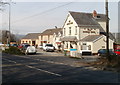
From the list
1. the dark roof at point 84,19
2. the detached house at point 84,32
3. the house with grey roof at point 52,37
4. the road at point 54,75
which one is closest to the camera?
the road at point 54,75

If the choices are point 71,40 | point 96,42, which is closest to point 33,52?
point 71,40

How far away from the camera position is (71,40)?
4306cm

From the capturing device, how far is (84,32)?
43.2 meters

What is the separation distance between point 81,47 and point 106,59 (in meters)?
22.4

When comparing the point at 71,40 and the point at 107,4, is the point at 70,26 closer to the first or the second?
the point at 71,40

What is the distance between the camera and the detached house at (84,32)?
39.4 metres

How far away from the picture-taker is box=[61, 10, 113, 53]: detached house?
39.4m

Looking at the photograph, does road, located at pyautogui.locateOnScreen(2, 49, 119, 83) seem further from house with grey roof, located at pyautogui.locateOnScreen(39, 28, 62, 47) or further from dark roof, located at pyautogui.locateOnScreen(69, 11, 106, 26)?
house with grey roof, located at pyautogui.locateOnScreen(39, 28, 62, 47)

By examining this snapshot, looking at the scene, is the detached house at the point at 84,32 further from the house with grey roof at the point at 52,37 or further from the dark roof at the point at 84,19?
the house with grey roof at the point at 52,37

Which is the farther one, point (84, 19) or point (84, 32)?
point (84, 19)

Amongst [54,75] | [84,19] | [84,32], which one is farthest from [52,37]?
[54,75]

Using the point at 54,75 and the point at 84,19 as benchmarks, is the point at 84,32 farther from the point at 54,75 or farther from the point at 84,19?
the point at 54,75

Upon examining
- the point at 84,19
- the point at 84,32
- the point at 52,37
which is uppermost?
the point at 84,19

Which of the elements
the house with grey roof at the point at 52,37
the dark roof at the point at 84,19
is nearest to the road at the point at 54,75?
the dark roof at the point at 84,19
